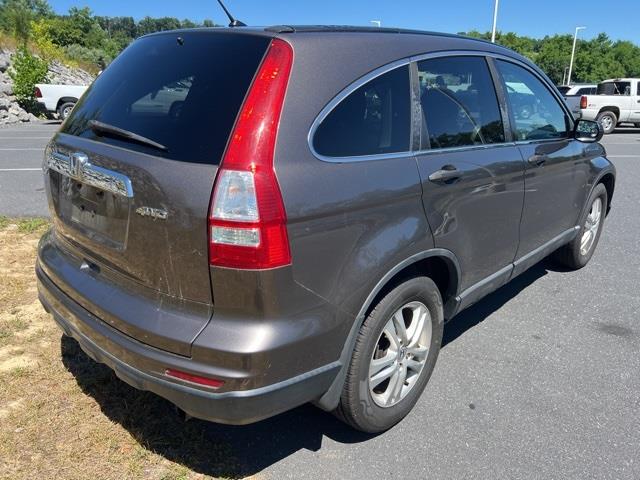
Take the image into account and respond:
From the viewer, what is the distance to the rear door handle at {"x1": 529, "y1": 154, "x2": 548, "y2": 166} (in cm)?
344

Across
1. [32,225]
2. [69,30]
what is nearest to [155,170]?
[32,225]

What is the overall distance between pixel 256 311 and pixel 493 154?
1834 mm

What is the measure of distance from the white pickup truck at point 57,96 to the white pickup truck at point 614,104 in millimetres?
18348

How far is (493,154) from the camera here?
3064 mm

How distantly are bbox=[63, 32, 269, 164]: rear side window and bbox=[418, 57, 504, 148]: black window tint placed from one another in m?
0.97

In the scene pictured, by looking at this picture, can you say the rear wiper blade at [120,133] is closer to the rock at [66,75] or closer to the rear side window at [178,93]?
the rear side window at [178,93]

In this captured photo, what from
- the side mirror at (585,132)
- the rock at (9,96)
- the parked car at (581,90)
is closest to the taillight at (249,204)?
the side mirror at (585,132)

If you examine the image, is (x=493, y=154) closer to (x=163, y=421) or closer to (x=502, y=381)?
(x=502, y=381)

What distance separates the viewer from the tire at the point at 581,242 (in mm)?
4625

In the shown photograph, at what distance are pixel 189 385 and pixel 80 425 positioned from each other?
3.37ft

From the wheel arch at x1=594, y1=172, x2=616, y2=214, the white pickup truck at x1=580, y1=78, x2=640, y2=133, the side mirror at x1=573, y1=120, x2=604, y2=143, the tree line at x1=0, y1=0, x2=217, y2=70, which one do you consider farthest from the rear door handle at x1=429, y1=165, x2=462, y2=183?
the white pickup truck at x1=580, y1=78, x2=640, y2=133

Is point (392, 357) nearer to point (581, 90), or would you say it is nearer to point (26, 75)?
point (26, 75)

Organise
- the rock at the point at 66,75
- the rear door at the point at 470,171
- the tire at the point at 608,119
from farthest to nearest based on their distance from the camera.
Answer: the rock at the point at 66,75 → the tire at the point at 608,119 → the rear door at the point at 470,171

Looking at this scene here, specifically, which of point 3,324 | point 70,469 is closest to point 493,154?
point 70,469
